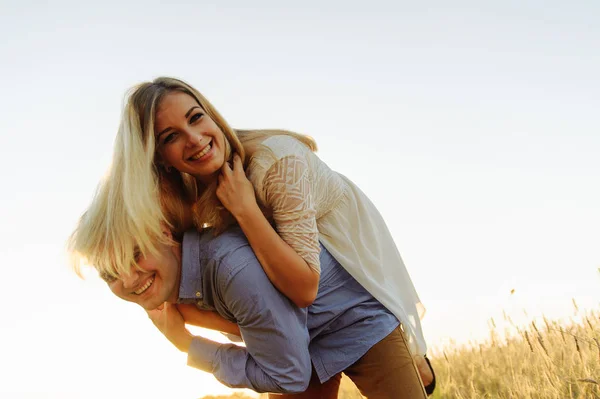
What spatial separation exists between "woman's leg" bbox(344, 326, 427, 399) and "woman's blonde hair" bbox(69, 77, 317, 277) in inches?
35.2

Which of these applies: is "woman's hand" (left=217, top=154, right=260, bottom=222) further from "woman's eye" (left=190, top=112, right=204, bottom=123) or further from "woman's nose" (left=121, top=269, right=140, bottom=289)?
"woman's nose" (left=121, top=269, right=140, bottom=289)

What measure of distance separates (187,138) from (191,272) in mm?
587

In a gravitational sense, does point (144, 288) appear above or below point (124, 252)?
below

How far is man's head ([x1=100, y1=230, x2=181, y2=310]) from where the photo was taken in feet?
9.07

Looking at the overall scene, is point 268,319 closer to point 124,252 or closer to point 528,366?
point 124,252

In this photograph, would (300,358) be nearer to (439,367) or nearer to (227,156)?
(227,156)

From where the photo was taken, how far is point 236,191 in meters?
2.78

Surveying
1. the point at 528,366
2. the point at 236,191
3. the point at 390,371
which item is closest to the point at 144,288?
the point at 236,191

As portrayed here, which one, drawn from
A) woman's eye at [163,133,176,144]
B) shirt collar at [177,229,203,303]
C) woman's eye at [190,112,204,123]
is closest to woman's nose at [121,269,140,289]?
shirt collar at [177,229,203,303]

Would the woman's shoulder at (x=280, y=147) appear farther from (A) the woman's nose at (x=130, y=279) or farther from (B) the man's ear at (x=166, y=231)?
(A) the woman's nose at (x=130, y=279)

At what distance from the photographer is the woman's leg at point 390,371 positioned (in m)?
2.87

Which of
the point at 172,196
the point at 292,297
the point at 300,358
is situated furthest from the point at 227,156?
the point at 300,358

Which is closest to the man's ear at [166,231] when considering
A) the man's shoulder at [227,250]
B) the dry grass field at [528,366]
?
the man's shoulder at [227,250]

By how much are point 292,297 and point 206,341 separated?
2.11 feet
